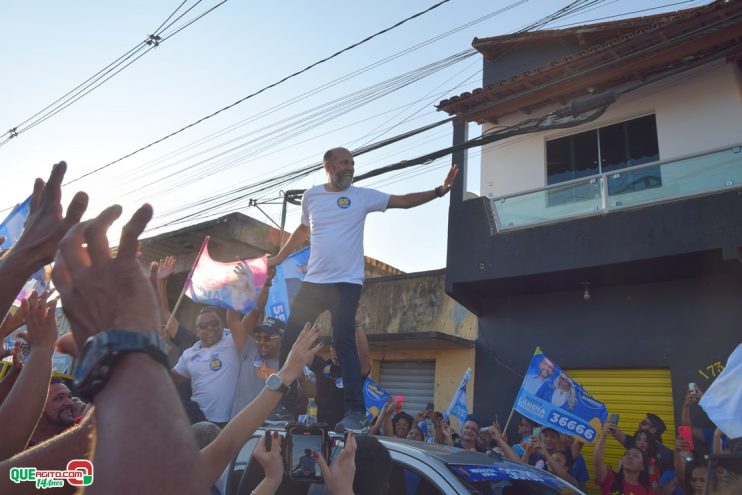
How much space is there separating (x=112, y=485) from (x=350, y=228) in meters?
3.76

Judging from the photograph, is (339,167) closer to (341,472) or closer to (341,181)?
(341,181)

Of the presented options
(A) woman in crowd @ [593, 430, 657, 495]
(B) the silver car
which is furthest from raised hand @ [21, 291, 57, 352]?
(A) woman in crowd @ [593, 430, 657, 495]

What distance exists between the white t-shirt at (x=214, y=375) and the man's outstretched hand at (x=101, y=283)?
A: 402 centimetres

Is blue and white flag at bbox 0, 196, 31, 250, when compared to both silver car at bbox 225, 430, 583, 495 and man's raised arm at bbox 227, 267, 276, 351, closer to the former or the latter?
man's raised arm at bbox 227, 267, 276, 351

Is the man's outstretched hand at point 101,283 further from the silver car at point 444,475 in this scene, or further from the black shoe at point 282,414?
the black shoe at point 282,414

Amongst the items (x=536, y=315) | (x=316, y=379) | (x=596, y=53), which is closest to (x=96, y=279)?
(x=316, y=379)

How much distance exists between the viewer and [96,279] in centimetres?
112

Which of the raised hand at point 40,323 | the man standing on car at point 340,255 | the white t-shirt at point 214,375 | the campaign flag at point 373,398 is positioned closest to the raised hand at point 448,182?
the man standing on car at point 340,255

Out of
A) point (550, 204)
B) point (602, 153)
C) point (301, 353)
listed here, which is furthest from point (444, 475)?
point (602, 153)

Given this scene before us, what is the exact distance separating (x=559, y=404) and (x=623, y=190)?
3982mm

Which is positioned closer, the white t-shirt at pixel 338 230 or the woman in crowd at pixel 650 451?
the white t-shirt at pixel 338 230

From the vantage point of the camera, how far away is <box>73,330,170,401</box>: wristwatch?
1.03 meters

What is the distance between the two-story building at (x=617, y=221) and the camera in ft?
30.4

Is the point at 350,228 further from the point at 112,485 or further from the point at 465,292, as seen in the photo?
the point at 465,292
